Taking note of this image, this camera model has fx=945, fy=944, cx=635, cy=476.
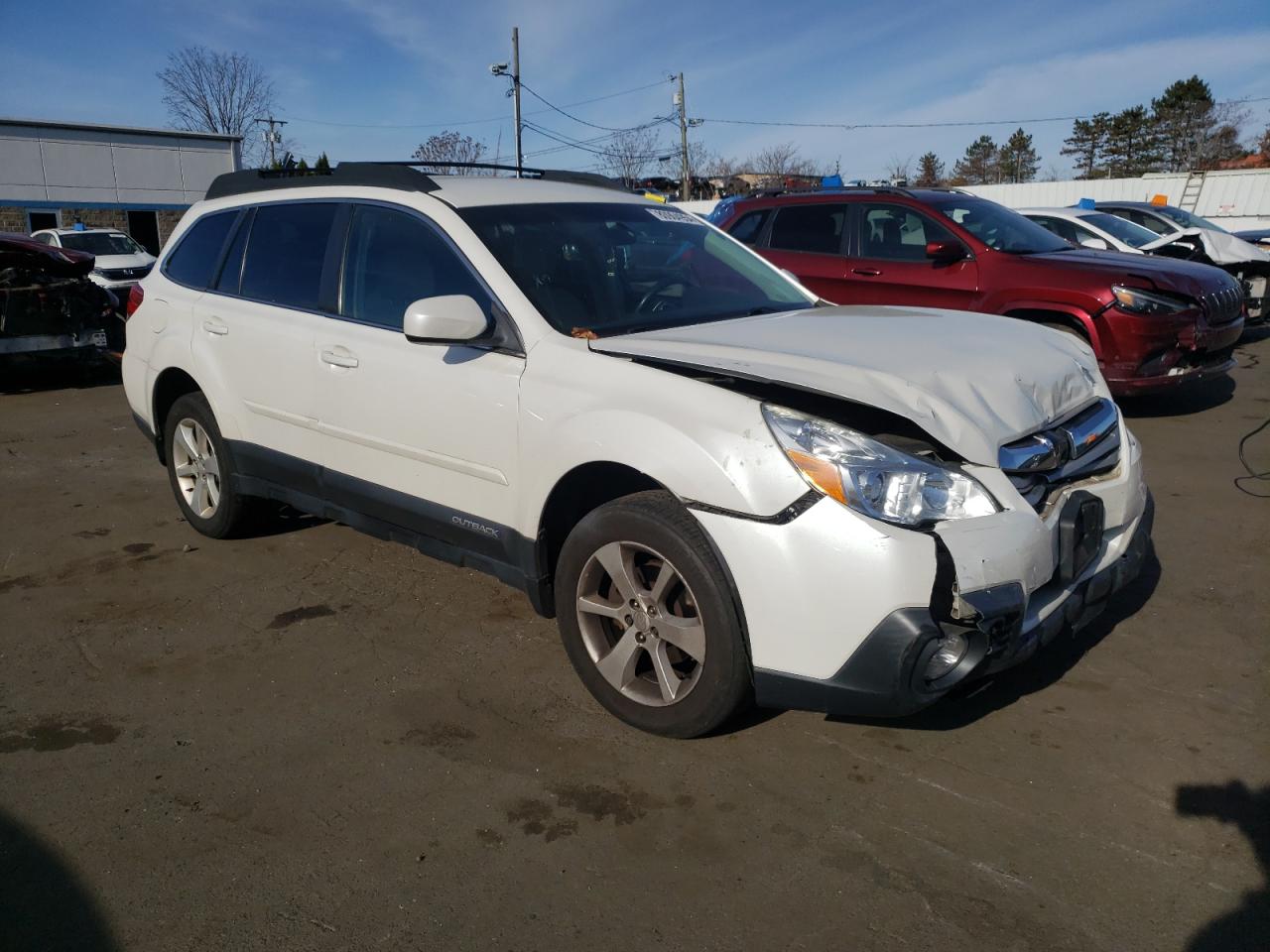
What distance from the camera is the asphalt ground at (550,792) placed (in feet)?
7.72

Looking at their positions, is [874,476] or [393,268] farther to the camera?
[393,268]

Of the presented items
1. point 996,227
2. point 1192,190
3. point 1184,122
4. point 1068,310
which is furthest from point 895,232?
point 1184,122

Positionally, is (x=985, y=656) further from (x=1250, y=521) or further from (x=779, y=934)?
(x=1250, y=521)

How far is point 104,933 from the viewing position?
7.65ft

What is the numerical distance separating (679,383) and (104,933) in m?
2.11

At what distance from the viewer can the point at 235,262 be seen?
4730 millimetres

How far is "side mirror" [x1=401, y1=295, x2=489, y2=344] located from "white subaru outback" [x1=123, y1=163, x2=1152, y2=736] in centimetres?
1

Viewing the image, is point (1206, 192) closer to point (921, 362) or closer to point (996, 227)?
point (996, 227)

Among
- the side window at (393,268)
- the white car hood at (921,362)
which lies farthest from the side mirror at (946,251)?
the side window at (393,268)

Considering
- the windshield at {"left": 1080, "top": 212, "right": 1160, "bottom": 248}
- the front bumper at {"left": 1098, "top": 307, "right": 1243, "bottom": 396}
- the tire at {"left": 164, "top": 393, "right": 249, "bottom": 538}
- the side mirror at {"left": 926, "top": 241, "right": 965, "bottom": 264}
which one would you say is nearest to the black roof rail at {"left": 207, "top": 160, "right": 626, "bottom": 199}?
the tire at {"left": 164, "top": 393, "right": 249, "bottom": 538}

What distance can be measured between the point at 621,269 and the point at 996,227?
5.27 metres

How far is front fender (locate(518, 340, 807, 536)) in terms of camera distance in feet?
8.82

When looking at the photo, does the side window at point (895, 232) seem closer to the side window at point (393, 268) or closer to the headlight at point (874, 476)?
the side window at point (393, 268)

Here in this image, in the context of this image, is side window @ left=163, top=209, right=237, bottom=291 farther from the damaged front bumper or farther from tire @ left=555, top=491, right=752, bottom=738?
the damaged front bumper
